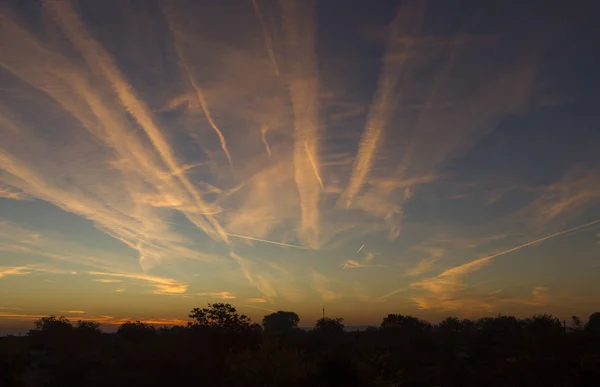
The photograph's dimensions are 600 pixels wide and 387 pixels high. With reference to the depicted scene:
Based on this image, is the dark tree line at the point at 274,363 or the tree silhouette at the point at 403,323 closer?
the dark tree line at the point at 274,363

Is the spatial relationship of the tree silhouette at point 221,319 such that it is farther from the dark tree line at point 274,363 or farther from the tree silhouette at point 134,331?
the tree silhouette at point 134,331

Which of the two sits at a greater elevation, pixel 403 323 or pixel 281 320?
pixel 281 320

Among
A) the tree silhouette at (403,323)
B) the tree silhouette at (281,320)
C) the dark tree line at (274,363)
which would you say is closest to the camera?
the dark tree line at (274,363)

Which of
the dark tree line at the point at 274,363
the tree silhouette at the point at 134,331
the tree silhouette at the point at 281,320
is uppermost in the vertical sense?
the tree silhouette at the point at 281,320

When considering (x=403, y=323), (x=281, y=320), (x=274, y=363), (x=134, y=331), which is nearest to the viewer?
(x=274, y=363)

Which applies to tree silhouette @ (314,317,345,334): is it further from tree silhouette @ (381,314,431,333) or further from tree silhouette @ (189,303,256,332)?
tree silhouette @ (189,303,256,332)

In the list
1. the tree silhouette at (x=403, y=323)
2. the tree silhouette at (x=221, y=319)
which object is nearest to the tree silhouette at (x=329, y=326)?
the tree silhouette at (x=403, y=323)

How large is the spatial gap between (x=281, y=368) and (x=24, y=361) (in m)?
25.2

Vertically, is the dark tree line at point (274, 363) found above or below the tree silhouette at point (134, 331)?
below

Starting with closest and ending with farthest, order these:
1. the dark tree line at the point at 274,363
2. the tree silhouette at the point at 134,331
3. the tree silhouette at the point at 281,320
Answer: the dark tree line at the point at 274,363, the tree silhouette at the point at 134,331, the tree silhouette at the point at 281,320

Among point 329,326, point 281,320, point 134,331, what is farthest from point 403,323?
point 281,320

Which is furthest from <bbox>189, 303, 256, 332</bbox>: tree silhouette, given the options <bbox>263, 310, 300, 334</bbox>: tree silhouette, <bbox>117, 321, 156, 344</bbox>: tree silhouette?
<bbox>263, 310, 300, 334</bbox>: tree silhouette

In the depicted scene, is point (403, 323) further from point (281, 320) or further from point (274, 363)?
point (281, 320)

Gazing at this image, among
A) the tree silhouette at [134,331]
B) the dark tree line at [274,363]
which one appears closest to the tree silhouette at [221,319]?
the dark tree line at [274,363]
